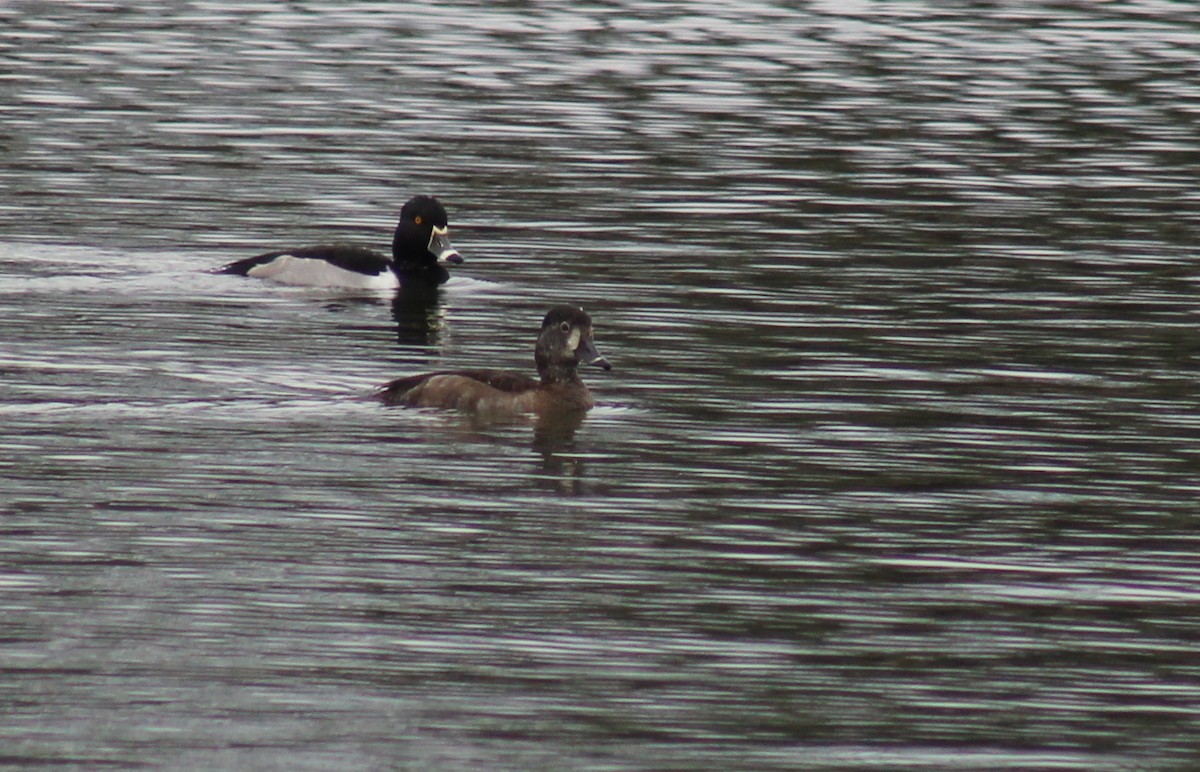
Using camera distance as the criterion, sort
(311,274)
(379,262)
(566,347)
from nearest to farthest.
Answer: (566,347), (311,274), (379,262)

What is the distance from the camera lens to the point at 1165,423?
15641mm

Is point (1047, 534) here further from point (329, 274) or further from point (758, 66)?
point (758, 66)

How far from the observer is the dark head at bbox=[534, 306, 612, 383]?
16328mm

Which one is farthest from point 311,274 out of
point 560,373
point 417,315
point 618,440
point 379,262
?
point 618,440

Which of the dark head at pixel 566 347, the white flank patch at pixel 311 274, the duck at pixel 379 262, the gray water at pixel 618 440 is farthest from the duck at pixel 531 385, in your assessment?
the duck at pixel 379 262

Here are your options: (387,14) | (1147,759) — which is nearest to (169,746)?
(1147,759)

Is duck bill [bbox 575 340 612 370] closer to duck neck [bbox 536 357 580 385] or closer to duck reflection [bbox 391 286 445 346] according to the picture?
duck neck [bbox 536 357 580 385]

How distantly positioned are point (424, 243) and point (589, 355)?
6716 mm

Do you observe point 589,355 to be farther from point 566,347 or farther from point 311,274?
point 311,274

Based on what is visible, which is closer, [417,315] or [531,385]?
[531,385]

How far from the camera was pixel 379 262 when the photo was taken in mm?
22578

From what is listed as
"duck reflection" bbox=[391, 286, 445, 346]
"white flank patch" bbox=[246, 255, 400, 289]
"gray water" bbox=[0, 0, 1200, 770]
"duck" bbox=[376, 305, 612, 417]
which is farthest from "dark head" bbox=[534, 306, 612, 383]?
"white flank patch" bbox=[246, 255, 400, 289]

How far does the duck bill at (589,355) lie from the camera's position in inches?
642

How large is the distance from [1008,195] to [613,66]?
1137cm
